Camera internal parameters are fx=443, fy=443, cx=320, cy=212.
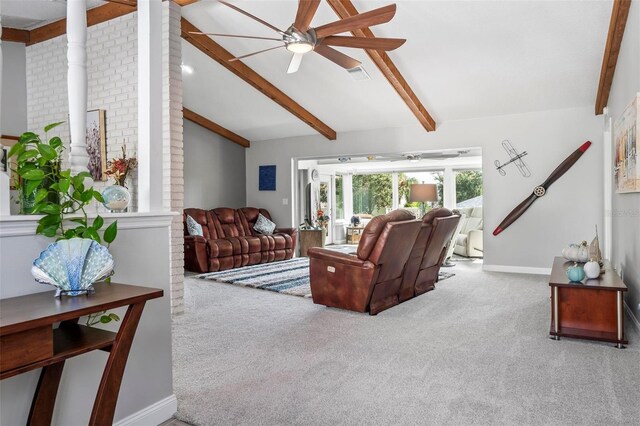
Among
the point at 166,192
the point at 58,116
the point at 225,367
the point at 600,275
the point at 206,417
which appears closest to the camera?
the point at 206,417

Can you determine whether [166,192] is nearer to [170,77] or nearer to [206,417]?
[170,77]

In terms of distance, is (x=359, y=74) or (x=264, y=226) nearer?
(x=359, y=74)

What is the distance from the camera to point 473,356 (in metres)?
3.00

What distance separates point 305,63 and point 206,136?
3265mm

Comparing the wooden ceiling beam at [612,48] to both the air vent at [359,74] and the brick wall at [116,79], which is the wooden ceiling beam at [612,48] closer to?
the air vent at [359,74]

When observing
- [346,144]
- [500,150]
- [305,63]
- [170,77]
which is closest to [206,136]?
[346,144]

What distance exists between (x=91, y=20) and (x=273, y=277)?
372 centimetres

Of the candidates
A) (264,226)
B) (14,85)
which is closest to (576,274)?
(264,226)

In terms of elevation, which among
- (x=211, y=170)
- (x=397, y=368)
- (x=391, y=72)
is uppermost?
(x=391, y=72)

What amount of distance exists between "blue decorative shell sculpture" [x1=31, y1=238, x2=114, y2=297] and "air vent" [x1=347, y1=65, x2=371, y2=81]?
4467 millimetres

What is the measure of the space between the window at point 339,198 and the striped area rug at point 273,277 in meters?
4.33

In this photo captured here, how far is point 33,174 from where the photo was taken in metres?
1.60

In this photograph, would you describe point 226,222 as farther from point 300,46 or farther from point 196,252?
point 300,46

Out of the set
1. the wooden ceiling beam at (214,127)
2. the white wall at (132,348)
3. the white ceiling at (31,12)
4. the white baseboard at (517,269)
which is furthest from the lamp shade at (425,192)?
the white wall at (132,348)
